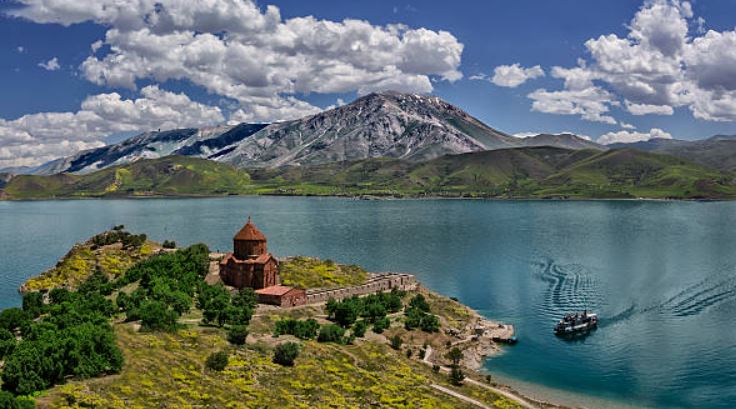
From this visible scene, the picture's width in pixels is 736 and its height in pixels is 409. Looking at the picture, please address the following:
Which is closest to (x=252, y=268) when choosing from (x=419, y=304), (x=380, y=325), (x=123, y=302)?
(x=123, y=302)

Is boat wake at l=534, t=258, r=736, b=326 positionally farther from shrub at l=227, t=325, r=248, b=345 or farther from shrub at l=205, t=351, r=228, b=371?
shrub at l=205, t=351, r=228, b=371

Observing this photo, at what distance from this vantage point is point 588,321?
99.6 meters

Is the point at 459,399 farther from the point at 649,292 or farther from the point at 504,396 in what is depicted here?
the point at 649,292

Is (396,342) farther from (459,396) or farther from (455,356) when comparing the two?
(459,396)

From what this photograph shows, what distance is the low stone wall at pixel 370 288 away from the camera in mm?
97250

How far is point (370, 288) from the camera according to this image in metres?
106

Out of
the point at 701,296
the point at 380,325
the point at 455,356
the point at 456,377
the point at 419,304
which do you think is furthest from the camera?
the point at 701,296

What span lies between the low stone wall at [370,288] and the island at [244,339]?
0.24m

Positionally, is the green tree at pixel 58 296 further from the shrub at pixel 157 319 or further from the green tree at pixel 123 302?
the shrub at pixel 157 319

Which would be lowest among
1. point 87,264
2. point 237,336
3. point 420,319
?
point 420,319

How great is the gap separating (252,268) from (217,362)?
3849 cm

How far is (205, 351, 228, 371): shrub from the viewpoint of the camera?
191ft

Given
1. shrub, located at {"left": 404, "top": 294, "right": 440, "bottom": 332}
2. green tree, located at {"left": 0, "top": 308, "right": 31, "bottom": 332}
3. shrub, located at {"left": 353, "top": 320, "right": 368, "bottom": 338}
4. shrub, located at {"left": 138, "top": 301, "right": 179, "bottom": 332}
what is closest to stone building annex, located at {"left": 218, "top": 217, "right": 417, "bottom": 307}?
shrub, located at {"left": 404, "top": 294, "right": 440, "bottom": 332}

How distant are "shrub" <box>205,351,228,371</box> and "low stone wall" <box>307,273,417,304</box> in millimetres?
35717
